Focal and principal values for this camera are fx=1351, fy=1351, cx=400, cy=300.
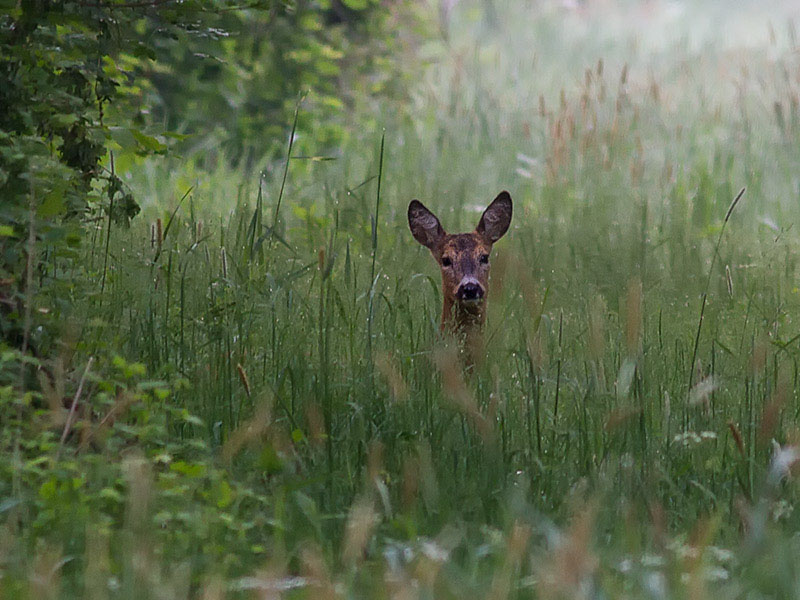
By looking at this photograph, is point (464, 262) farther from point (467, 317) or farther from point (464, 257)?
point (467, 317)

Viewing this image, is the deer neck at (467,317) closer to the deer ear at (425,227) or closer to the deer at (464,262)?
the deer at (464,262)

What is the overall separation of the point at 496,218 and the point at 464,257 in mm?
421

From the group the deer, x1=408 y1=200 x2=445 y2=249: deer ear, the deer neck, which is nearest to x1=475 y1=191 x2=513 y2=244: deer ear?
the deer

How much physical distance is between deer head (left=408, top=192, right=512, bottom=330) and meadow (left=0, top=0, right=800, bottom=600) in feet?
0.32

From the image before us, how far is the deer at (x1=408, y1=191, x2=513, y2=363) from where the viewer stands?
5.39 m

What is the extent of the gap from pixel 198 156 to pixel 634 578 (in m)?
7.96

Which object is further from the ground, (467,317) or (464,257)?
(464,257)

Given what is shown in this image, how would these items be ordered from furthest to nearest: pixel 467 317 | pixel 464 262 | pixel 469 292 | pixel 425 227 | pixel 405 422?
pixel 425 227, pixel 464 262, pixel 467 317, pixel 469 292, pixel 405 422

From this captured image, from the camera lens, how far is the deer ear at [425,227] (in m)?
5.97

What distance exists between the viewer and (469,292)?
536 cm


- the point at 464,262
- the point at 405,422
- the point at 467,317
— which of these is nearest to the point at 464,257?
the point at 464,262

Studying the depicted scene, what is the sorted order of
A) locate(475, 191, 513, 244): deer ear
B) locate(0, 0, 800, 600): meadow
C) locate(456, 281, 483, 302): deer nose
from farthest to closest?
locate(475, 191, 513, 244): deer ear, locate(456, 281, 483, 302): deer nose, locate(0, 0, 800, 600): meadow

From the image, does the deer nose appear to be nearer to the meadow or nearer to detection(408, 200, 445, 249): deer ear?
the meadow

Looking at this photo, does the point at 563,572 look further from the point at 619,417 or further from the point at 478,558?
the point at 619,417
